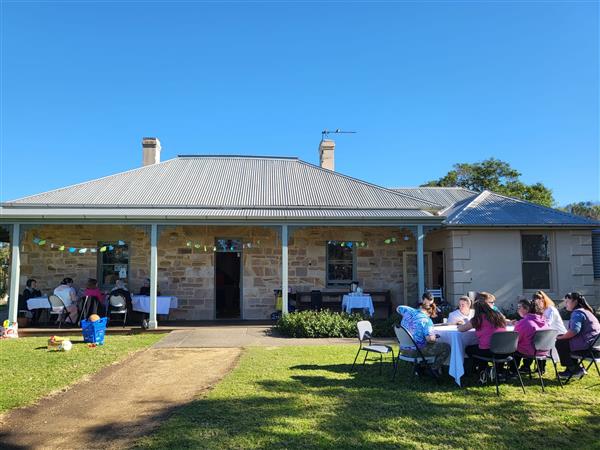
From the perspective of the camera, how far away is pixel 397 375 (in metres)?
6.39

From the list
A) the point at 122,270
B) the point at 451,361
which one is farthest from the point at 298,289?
the point at 451,361

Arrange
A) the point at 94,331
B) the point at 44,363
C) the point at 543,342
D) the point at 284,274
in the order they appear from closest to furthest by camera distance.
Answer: the point at 543,342 < the point at 44,363 < the point at 94,331 < the point at 284,274

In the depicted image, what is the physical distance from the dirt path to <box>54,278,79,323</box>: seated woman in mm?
4589

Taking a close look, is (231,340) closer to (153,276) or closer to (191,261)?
(153,276)

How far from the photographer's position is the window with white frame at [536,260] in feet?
38.9

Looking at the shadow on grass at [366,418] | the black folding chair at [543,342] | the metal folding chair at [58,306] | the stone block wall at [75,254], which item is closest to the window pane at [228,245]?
the stone block wall at [75,254]

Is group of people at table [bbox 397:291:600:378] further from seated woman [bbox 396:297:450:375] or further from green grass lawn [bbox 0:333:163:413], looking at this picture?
green grass lawn [bbox 0:333:163:413]

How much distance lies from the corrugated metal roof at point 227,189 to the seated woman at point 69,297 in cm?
206

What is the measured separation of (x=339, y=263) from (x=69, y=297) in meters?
7.22

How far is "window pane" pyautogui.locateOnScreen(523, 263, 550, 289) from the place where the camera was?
1184 centimetres

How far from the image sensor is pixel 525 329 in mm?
5793

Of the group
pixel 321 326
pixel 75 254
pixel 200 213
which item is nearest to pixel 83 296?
pixel 75 254

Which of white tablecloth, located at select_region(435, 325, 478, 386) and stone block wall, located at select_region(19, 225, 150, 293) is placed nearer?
white tablecloth, located at select_region(435, 325, 478, 386)

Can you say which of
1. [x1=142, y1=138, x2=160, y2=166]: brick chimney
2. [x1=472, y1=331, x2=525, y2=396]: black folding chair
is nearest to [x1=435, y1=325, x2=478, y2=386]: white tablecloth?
[x1=472, y1=331, x2=525, y2=396]: black folding chair
